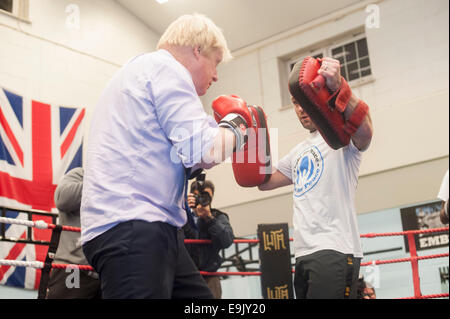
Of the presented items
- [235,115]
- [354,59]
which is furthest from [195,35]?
[354,59]

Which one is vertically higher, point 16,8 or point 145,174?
point 16,8

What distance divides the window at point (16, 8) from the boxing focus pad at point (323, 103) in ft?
15.3

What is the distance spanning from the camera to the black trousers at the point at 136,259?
97cm

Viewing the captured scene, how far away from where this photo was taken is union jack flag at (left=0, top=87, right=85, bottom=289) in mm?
4523

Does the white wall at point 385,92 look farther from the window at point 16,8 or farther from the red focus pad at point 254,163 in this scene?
the red focus pad at point 254,163

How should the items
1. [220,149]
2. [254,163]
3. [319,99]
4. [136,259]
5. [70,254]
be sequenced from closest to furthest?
1. [136,259]
2. [220,149]
3. [319,99]
4. [254,163]
5. [70,254]

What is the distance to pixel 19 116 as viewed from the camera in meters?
A: 4.95

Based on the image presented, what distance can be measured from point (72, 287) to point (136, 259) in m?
1.52

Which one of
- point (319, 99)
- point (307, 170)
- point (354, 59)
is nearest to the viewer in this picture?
point (319, 99)

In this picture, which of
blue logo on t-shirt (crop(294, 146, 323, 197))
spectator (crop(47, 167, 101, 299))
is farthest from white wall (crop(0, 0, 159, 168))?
blue logo on t-shirt (crop(294, 146, 323, 197))

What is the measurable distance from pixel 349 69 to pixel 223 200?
247cm

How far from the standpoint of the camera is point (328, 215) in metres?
1.75

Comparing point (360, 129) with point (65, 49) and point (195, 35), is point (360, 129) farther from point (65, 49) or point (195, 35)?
point (65, 49)
